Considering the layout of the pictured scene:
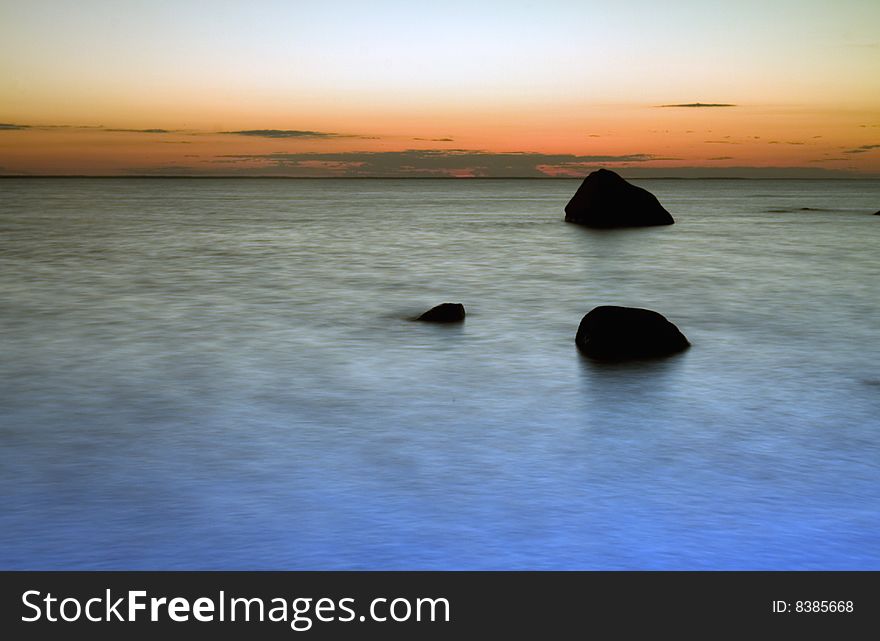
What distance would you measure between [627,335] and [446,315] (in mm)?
4336

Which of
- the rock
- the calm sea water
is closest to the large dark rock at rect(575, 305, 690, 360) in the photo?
the calm sea water

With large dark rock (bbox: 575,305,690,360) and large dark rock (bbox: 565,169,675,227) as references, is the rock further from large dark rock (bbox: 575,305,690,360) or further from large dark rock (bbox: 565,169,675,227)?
large dark rock (bbox: 565,169,675,227)

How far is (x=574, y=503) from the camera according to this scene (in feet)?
22.5

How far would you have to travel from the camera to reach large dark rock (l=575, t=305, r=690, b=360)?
1220 centimetres

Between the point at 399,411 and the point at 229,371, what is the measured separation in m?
3.05

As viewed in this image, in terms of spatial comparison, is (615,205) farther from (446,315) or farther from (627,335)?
(627,335)

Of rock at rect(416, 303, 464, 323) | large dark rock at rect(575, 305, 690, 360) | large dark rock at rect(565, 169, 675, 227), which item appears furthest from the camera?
large dark rock at rect(565, 169, 675, 227)

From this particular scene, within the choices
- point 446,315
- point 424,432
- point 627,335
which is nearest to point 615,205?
point 446,315

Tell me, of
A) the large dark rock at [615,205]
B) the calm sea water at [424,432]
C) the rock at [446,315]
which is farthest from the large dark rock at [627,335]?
the large dark rock at [615,205]

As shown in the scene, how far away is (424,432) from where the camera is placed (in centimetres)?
916

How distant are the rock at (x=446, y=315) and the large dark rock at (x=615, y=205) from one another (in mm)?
35812

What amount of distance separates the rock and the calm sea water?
44cm
